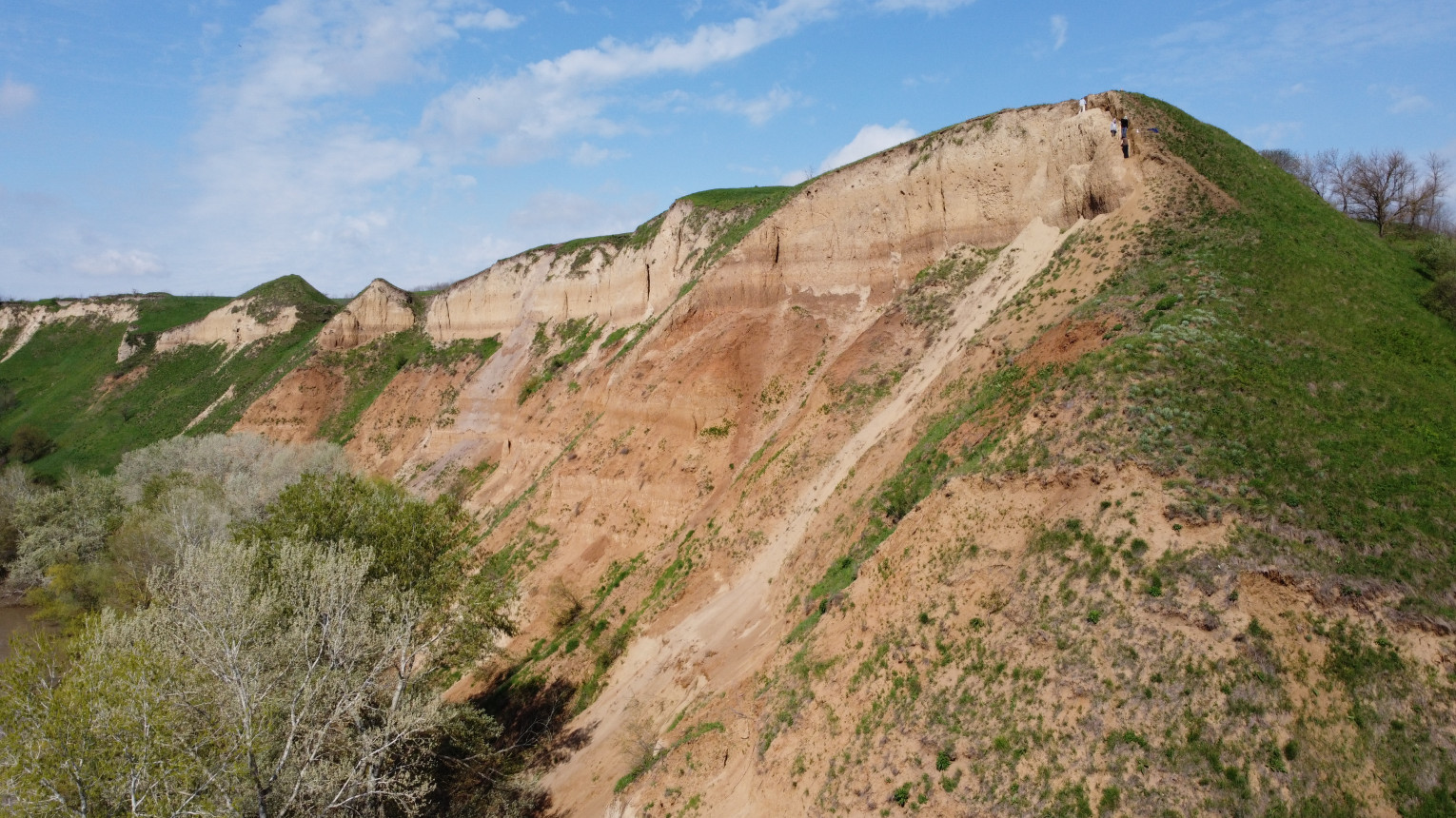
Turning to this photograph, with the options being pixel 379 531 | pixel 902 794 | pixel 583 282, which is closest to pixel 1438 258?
pixel 902 794

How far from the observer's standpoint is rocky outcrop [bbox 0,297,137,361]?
94.1 m

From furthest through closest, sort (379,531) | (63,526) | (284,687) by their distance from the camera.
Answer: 1. (63,526)
2. (379,531)
3. (284,687)

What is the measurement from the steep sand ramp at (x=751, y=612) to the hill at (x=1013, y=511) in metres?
0.13

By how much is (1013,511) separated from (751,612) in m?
9.39

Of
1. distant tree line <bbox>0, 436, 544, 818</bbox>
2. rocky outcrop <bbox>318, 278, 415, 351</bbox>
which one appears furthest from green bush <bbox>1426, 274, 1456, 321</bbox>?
rocky outcrop <bbox>318, 278, 415, 351</bbox>

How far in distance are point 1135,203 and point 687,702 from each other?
66.8 feet

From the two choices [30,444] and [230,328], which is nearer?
[30,444]

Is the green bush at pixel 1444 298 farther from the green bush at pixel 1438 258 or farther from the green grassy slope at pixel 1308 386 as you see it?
the green bush at pixel 1438 258

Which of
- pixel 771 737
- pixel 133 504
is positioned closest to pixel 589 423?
pixel 771 737

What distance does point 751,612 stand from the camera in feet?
74.3

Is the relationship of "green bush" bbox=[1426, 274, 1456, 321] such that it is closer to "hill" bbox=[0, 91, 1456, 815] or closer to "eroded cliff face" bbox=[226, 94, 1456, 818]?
"hill" bbox=[0, 91, 1456, 815]

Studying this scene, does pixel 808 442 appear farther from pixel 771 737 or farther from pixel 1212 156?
pixel 1212 156

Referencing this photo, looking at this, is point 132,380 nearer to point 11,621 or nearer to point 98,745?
point 11,621

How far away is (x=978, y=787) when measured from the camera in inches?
503
